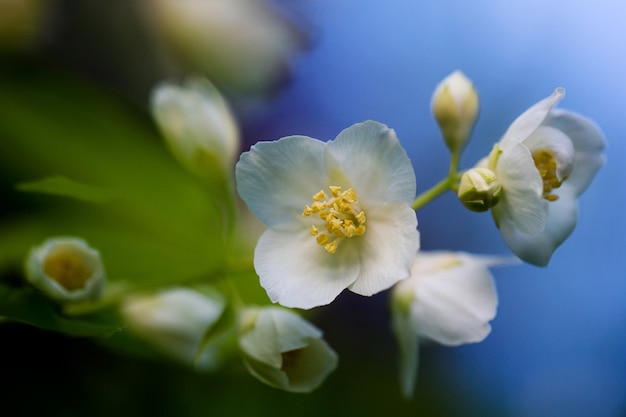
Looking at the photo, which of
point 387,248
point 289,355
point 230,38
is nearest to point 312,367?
point 289,355

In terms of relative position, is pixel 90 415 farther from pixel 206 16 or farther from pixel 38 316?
pixel 206 16

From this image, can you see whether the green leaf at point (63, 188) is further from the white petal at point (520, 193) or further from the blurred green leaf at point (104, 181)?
the white petal at point (520, 193)

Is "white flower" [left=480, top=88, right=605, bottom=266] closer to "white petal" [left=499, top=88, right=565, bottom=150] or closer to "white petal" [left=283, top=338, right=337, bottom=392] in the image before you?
"white petal" [left=499, top=88, right=565, bottom=150]

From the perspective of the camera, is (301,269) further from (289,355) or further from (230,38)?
(230,38)

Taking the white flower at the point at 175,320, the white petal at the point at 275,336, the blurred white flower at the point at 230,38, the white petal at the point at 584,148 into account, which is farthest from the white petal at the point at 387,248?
the blurred white flower at the point at 230,38

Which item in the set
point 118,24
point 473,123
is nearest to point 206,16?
point 118,24

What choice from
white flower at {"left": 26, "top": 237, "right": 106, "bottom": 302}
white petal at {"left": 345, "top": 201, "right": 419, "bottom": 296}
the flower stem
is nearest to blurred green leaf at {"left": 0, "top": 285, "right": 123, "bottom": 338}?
white flower at {"left": 26, "top": 237, "right": 106, "bottom": 302}
